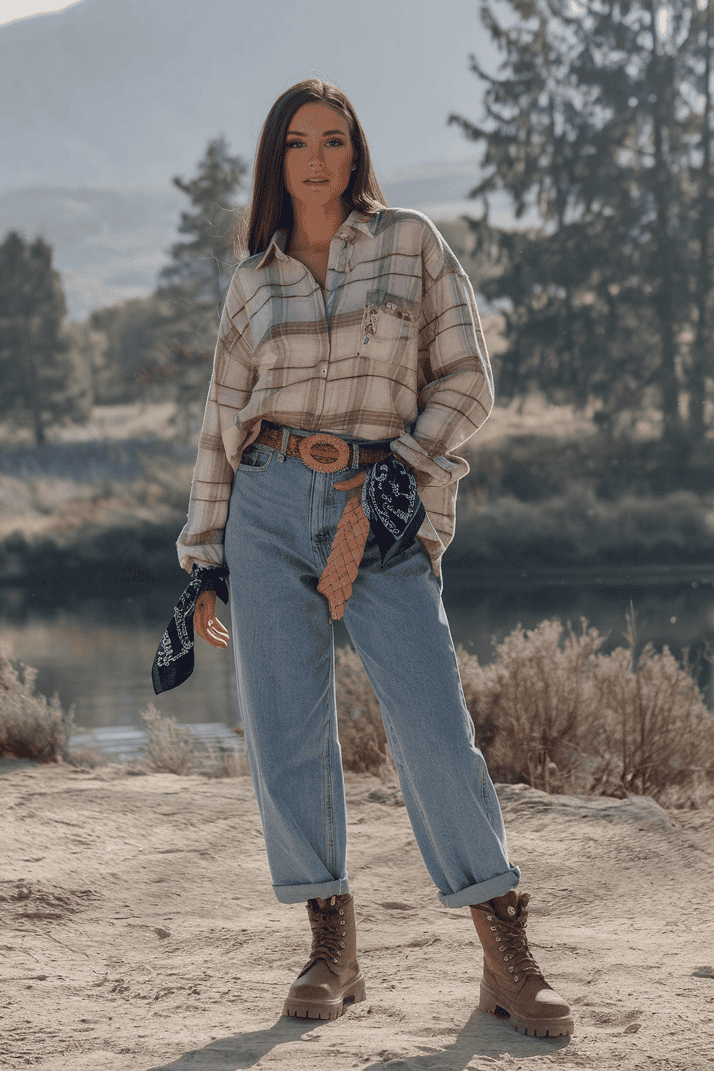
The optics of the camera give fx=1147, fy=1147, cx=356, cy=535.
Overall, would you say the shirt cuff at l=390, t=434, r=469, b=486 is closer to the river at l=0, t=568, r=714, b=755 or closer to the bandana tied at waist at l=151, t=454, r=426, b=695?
the bandana tied at waist at l=151, t=454, r=426, b=695

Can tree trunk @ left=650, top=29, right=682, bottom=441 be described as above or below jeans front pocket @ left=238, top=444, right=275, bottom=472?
above

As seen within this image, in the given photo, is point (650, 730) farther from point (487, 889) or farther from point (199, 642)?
point (199, 642)

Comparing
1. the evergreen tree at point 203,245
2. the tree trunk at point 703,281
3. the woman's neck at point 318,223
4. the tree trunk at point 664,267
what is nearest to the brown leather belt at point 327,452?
the woman's neck at point 318,223

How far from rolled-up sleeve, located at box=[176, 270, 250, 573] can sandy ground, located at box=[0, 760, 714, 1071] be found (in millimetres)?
949

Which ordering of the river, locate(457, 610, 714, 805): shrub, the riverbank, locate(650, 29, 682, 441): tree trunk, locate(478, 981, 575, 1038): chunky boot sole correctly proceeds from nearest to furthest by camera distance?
locate(478, 981, 575, 1038): chunky boot sole
locate(457, 610, 714, 805): shrub
the river
the riverbank
locate(650, 29, 682, 441): tree trunk

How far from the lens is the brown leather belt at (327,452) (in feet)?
7.06

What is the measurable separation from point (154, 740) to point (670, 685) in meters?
2.42

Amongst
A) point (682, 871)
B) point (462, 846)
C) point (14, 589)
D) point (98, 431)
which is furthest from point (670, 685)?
point (98, 431)

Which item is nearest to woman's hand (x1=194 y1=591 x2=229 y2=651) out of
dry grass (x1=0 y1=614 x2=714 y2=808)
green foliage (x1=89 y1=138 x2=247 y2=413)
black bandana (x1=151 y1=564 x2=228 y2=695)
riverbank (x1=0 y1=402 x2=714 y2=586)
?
black bandana (x1=151 y1=564 x2=228 y2=695)

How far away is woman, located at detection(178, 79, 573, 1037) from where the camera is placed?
2.12 meters

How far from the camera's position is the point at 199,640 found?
43.0 feet

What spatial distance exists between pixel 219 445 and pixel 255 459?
0.43ft

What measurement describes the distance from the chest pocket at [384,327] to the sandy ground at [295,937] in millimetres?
1260

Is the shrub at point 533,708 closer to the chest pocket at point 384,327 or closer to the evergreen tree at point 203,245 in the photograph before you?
the chest pocket at point 384,327
